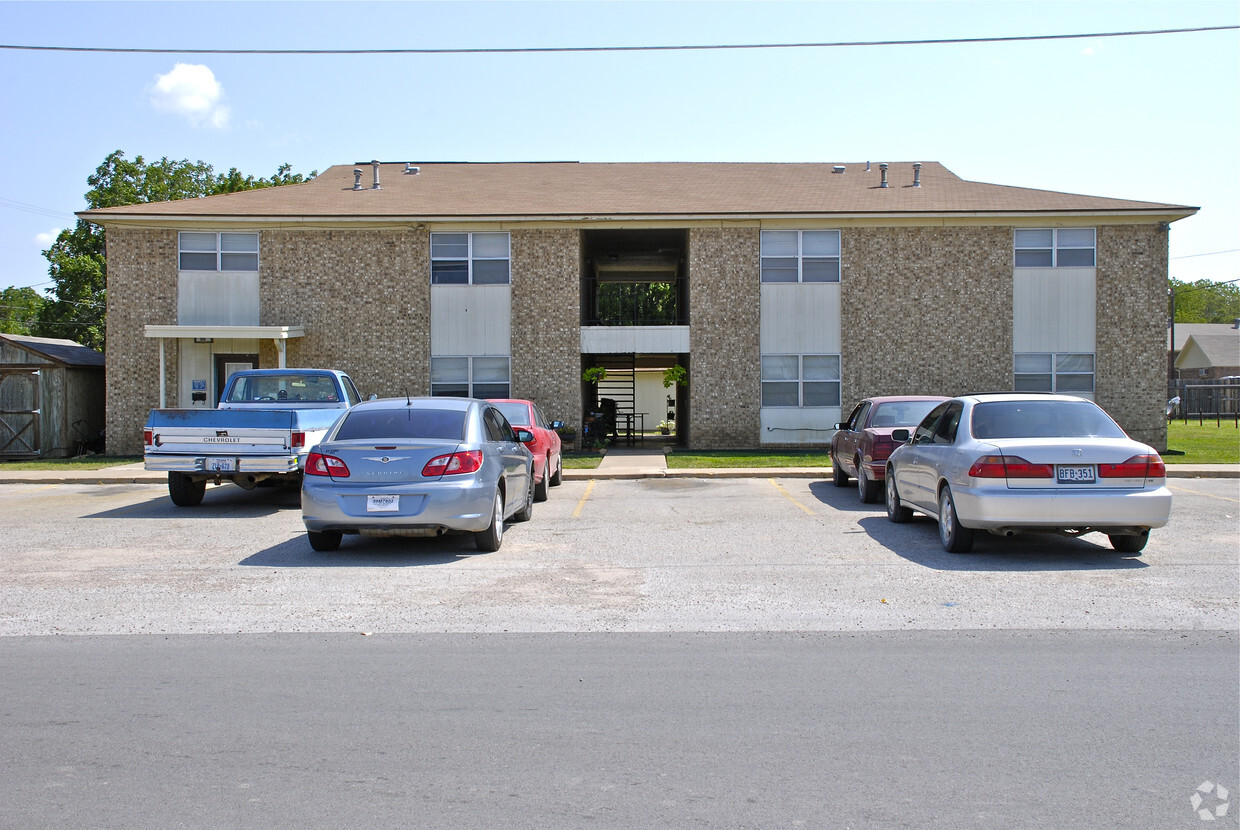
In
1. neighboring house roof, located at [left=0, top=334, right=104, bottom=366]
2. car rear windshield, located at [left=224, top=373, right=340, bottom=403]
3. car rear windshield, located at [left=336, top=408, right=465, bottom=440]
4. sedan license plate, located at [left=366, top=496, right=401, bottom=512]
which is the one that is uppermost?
neighboring house roof, located at [left=0, top=334, right=104, bottom=366]

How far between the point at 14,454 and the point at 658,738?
78.2 ft

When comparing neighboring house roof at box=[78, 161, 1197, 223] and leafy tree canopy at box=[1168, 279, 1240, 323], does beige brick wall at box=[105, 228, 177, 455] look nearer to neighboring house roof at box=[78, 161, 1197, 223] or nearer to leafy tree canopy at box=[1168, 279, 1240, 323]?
neighboring house roof at box=[78, 161, 1197, 223]

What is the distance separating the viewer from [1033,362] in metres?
24.6

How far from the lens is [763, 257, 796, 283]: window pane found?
24.7 metres

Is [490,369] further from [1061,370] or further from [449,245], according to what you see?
[1061,370]

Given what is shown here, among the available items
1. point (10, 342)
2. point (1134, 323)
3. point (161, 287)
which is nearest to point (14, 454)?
point (10, 342)

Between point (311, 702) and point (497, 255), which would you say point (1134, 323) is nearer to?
point (497, 255)

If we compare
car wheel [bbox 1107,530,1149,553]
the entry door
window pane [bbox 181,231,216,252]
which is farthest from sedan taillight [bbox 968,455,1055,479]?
window pane [bbox 181,231,216,252]

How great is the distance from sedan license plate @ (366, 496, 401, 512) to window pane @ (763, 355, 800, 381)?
642 inches

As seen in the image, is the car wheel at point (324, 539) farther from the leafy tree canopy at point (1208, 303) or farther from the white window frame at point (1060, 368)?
the leafy tree canopy at point (1208, 303)

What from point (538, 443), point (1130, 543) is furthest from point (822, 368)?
point (1130, 543)

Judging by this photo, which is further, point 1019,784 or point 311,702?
point 311,702

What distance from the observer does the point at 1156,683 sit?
18.0 feet

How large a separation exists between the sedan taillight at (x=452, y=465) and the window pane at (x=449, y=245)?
608 inches
